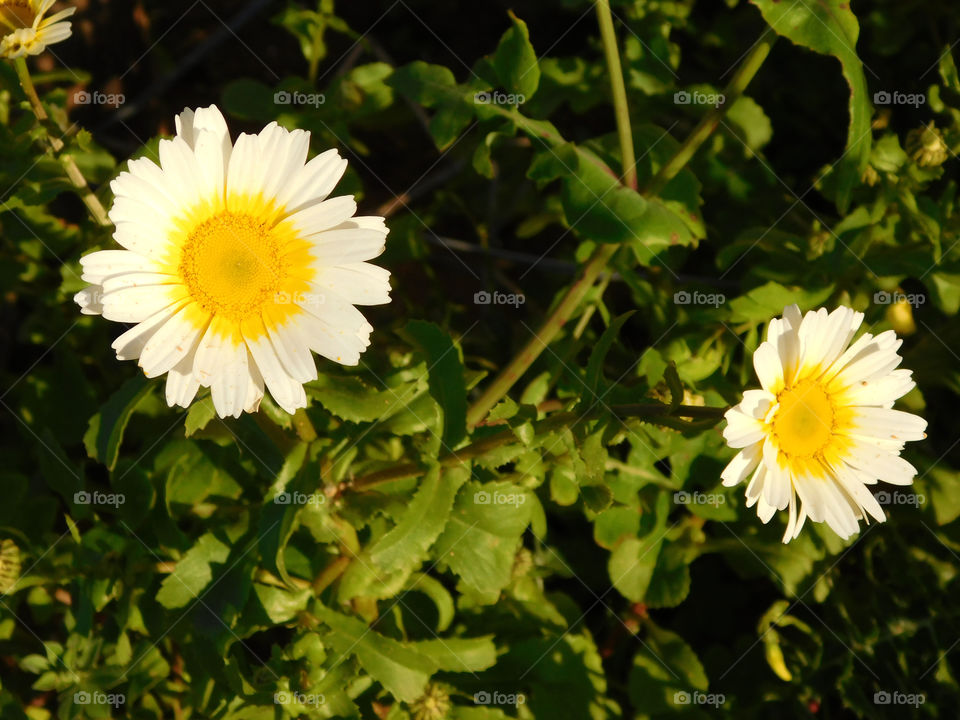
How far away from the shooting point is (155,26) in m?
4.32

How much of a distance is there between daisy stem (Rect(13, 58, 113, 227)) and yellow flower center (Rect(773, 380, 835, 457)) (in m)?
2.03

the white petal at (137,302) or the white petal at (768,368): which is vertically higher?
the white petal at (768,368)

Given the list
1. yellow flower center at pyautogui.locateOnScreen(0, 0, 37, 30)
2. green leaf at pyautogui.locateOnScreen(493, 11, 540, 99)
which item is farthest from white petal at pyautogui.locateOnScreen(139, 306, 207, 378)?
green leaf at pyautogui.locateOnScreen(493, 11, 540, 99)

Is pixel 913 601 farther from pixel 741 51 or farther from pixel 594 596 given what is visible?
pixel 741 51

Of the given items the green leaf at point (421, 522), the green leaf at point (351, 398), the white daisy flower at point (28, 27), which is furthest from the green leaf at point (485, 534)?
the white daisy flower at point (28, 27)

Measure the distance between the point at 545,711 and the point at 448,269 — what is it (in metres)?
2.00

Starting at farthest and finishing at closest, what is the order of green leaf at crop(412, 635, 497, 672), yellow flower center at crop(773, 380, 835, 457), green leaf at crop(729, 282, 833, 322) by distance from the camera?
1. green leaf at crop(729, 282, 833, 322)
2. green leaf at crop(412, 635, 497, 672)
3. yellow flower center at crop(773, 380, 835, 457)

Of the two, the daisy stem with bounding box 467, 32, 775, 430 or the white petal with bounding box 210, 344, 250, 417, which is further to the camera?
the daisy stem with bounding box 467, 32, 775, 430

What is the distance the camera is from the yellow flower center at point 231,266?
2215 millimetres

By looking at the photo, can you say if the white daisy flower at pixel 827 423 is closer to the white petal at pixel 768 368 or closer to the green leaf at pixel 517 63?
the white petal at pixel 768 368

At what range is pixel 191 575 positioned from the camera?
101 inches

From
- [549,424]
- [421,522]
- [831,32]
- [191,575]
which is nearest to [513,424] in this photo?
[549,424]

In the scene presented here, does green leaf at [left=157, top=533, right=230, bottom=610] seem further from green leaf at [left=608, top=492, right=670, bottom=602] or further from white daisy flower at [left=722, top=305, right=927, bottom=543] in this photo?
white daisy flower at [left=722, top=305, right=927, bottom=543]

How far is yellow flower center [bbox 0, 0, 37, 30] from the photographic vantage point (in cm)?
244
